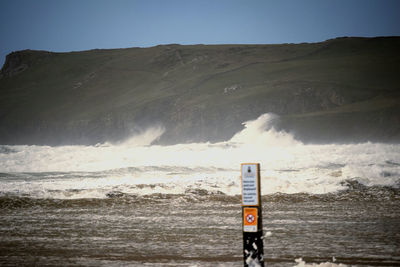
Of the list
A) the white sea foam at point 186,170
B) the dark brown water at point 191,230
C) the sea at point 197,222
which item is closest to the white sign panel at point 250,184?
the sea at point 197,222

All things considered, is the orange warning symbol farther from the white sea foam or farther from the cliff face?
the cliff face

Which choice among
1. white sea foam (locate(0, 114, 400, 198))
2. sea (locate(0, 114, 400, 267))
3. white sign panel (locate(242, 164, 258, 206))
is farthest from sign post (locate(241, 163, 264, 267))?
white sea foam (locate(0, 114, 400, 198))

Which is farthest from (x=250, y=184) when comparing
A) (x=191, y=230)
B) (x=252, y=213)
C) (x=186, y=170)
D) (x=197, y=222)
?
(x=186, y=170)

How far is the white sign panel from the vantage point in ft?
15.8

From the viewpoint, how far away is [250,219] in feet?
16.2

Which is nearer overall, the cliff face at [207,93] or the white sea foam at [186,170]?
the white sea foam at [186,170]

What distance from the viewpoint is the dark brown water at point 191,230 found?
6840 mm

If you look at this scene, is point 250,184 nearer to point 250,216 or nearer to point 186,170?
point 250,216

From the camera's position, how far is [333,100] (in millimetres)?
79062

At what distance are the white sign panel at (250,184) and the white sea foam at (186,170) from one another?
9894mm

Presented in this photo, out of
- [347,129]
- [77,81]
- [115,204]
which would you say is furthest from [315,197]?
[77,81]

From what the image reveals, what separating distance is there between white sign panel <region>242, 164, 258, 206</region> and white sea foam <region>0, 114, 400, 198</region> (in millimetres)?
9894

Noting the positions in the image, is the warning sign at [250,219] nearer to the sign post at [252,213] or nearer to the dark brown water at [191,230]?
the sign post at [252,213]

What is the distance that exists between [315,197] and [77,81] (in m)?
120
